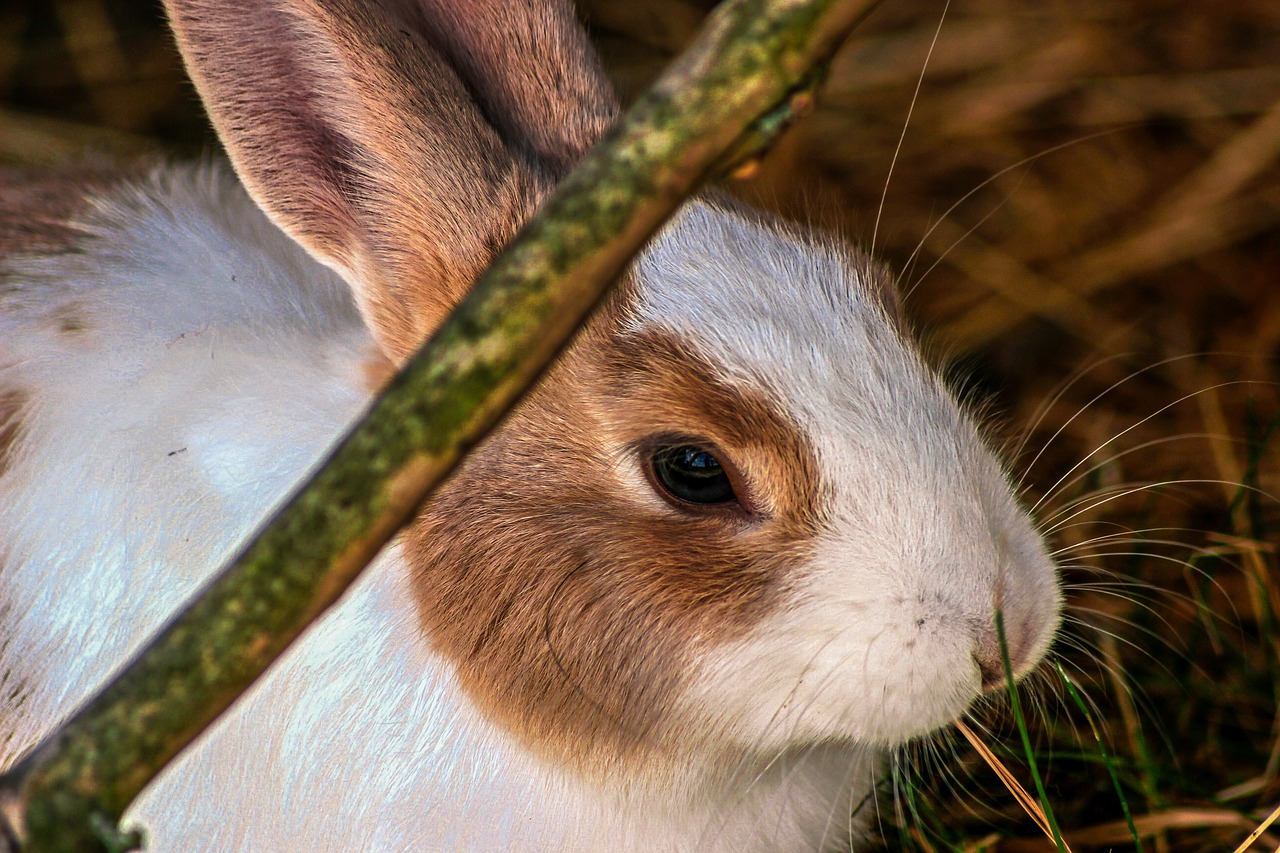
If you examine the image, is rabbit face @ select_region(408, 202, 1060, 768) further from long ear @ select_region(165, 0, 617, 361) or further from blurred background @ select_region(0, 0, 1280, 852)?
blurred background @ select_region(0, 0, 1280, 852)

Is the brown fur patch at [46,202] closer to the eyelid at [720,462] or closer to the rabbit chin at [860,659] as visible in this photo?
the eyelid at [720,462]

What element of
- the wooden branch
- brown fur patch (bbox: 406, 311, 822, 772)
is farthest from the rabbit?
the wooden branch

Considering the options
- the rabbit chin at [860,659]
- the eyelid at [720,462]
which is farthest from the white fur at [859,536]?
the eyelid at [720,462]

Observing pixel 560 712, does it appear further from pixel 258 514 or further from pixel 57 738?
pixel 57 738

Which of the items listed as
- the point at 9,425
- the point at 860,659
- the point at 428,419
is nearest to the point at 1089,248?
the point at 860,659

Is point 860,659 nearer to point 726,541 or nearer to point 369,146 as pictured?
point 726,541

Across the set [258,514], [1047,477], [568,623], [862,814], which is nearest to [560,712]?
[568,623]

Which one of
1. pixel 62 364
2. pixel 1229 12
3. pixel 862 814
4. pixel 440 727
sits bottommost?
pixel 862 814

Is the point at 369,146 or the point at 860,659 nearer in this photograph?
the point at 860,659
